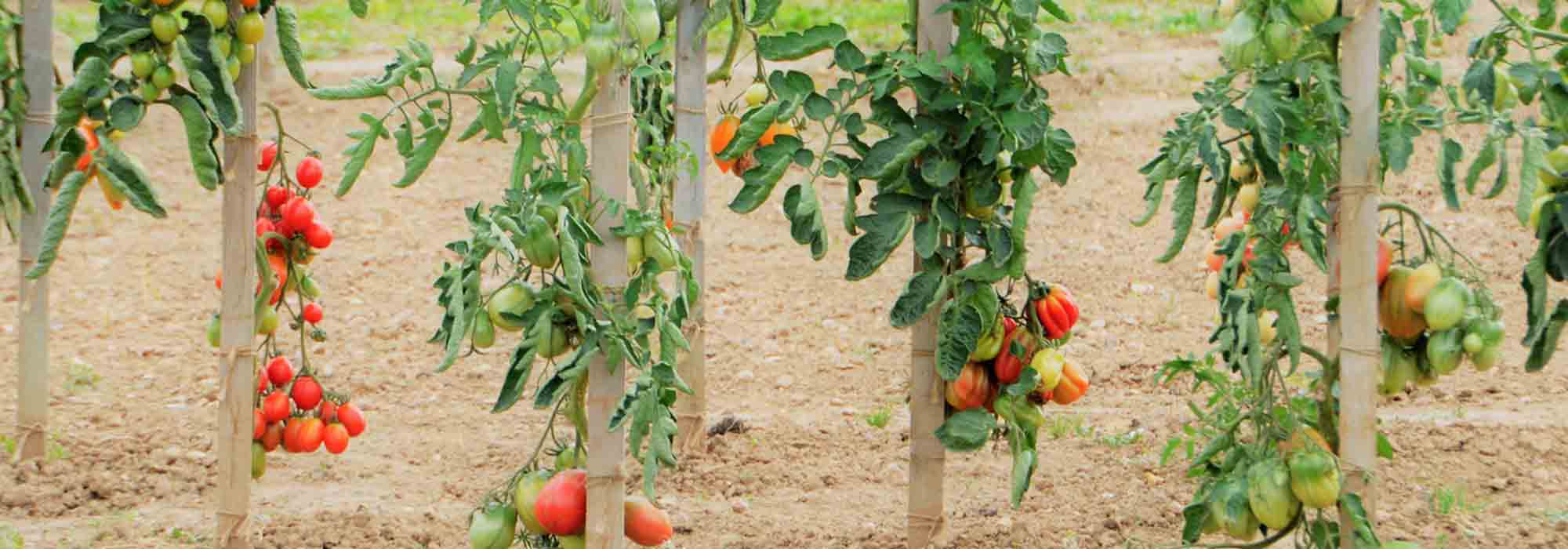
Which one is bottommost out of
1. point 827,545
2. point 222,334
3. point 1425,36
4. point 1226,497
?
point 827,545

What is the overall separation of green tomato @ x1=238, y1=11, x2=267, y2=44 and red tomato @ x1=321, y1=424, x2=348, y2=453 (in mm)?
829

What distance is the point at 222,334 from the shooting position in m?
2.72

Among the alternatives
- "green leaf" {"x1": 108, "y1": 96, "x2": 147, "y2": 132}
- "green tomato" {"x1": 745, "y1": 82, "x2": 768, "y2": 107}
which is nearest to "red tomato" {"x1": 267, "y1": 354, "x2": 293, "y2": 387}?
"green leaf" {"x1": 108, "y1": 96, "x2": 147, "y2": 132}

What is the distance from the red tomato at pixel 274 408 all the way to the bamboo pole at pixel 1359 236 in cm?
190

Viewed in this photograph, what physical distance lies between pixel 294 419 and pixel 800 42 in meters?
1.25

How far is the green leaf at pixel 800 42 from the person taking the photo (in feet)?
8.68

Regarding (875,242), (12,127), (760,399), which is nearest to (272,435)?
(12,127)

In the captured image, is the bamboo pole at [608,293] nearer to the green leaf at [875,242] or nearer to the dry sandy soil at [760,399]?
the green leaf at [875,242]

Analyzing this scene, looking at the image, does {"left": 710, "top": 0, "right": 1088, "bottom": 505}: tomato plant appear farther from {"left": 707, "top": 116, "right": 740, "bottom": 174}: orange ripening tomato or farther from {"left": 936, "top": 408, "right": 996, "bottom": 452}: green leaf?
{"left": 707, "top": 116, "right": 740, "bottom": 174}: orange ripening tomato

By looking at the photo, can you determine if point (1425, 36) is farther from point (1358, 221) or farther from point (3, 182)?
point (3, 182)

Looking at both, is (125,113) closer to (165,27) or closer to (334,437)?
(165,27)

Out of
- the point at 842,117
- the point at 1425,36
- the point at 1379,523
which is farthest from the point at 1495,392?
the point at 842,117

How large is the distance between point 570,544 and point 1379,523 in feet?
5.38

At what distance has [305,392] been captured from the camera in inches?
121
